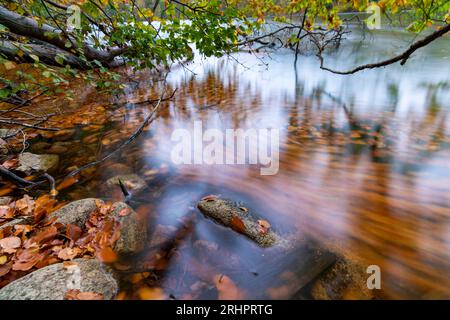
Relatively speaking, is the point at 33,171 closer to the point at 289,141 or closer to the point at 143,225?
the point at 143,225

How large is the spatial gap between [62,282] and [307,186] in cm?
227

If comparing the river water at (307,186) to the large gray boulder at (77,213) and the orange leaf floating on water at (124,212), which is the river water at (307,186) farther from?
the large gray boulder at (77,213)

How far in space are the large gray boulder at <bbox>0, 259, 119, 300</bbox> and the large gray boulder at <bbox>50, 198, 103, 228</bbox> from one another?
1.39 ft

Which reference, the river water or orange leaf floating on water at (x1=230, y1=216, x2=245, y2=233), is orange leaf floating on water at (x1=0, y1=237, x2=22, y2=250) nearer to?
the river water

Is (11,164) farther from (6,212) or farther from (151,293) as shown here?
(151,293)

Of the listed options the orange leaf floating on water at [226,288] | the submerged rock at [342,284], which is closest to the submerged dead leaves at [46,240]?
the orange leaf floating on water at [226,288]

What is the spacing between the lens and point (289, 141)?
361cm

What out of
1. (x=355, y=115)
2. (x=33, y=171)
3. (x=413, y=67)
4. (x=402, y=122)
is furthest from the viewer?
(x=413, y=67)

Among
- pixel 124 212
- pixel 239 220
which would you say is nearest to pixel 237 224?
pixel 239 220

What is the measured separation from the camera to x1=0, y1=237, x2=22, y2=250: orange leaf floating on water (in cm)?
162

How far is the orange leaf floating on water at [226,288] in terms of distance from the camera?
1463 mm

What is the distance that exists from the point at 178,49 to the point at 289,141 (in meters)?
2.29

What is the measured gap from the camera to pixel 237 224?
192 centimetres
